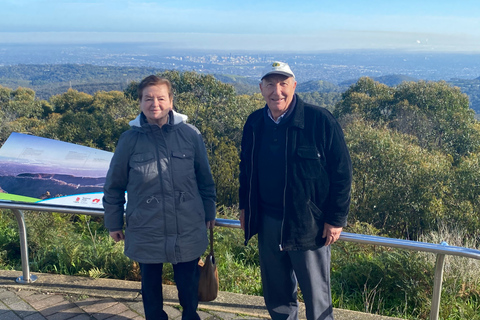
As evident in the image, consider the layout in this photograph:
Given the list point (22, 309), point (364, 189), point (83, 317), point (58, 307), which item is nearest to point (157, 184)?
point (83, 317)

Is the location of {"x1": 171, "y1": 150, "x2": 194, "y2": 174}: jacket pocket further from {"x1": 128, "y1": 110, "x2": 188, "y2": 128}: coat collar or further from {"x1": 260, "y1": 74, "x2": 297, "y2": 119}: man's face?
{"x1": 260, "y1": 74, "x2": 297, "y2": 119}: man's face

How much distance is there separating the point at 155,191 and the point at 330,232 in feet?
3.03

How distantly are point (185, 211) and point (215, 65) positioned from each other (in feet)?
223

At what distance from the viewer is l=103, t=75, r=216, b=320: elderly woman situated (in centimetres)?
215

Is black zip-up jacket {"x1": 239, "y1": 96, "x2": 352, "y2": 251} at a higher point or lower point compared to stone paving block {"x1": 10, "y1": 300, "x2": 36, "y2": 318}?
higher

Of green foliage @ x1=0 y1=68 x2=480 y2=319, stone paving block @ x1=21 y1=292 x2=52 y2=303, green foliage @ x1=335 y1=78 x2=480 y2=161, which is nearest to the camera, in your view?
stone paving block @ x1=21 y1=292 x2=52 y2=303

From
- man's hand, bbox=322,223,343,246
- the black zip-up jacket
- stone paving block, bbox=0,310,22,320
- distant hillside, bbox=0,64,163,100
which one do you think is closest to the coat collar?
the black zip-up jacket

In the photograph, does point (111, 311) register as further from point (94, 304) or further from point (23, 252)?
point (23, 252)

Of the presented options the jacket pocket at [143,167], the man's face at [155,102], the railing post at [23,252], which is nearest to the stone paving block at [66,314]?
the railing post at [23,252]

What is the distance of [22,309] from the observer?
2.58 metres

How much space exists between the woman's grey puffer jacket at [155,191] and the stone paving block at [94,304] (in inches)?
25.3

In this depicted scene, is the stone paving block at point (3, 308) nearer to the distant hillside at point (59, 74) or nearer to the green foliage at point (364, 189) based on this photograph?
the green foliage at point (364, 189)

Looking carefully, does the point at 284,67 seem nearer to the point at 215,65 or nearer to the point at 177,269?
the point at 177,269

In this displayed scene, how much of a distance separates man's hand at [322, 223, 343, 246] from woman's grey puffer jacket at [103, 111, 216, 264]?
2.25 ft
